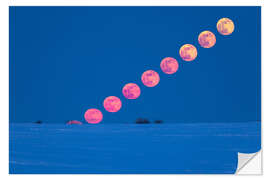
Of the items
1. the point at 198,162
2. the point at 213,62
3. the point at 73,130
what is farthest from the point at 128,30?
the point at 198,162

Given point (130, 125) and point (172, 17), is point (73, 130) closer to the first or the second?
point (130, 125)

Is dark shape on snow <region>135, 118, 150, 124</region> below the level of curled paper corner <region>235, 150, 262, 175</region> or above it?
above

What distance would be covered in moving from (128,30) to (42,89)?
1.04 meters

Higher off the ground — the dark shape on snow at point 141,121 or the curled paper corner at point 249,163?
the dark shape on snow at point 141,121

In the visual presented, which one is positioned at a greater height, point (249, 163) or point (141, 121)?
point (141, 121)

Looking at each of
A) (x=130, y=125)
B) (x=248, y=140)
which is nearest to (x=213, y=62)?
(x=248, y=140)

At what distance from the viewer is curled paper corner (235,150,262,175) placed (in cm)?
322

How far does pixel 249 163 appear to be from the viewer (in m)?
3.22

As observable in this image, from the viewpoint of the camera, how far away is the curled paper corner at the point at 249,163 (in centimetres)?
322

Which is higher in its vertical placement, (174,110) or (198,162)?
(174,110)

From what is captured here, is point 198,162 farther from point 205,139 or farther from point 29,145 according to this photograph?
point 29,145

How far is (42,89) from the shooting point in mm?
3295

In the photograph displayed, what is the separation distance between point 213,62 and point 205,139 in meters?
0.77
